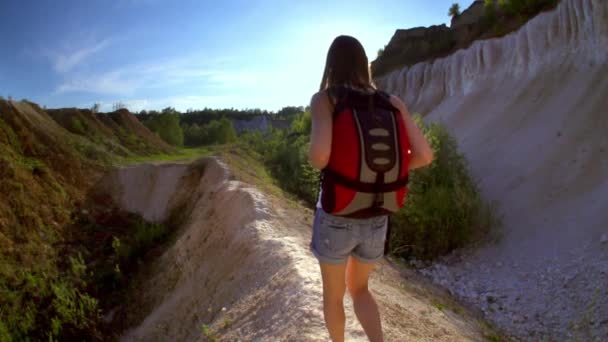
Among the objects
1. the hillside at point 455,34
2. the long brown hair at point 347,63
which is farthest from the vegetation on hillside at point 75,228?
the hillside at point 455,34

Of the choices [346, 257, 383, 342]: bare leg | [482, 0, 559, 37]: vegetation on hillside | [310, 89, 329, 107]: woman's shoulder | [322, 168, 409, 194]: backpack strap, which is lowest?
[346, 257, 383, 342]: bare leg

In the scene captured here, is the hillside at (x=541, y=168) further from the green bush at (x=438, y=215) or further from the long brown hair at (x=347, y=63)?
the long brown hair at (x=347, y=63)

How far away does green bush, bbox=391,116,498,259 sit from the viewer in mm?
10328

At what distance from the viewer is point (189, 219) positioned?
1281 cm

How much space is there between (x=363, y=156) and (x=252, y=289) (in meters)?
4.01

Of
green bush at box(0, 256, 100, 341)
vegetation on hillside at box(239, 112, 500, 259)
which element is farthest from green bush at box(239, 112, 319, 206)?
green bush at box(0, 256, 100, 341)

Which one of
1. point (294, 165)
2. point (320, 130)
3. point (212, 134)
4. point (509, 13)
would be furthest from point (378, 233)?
point (212, 134)

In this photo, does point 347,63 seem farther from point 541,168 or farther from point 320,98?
point 541,168

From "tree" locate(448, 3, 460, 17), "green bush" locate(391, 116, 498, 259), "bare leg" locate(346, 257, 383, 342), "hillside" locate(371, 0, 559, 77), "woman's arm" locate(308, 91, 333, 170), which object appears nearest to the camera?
"woman's arm" locate(308, 91, 333, 170)

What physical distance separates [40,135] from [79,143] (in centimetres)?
241

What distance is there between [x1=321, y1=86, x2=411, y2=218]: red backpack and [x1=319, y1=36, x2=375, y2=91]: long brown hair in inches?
3.5

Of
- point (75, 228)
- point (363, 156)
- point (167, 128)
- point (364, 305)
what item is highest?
point (167, 128)

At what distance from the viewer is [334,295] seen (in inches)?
100

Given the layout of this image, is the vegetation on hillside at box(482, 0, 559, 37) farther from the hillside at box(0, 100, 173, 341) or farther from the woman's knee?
the woman's knee
